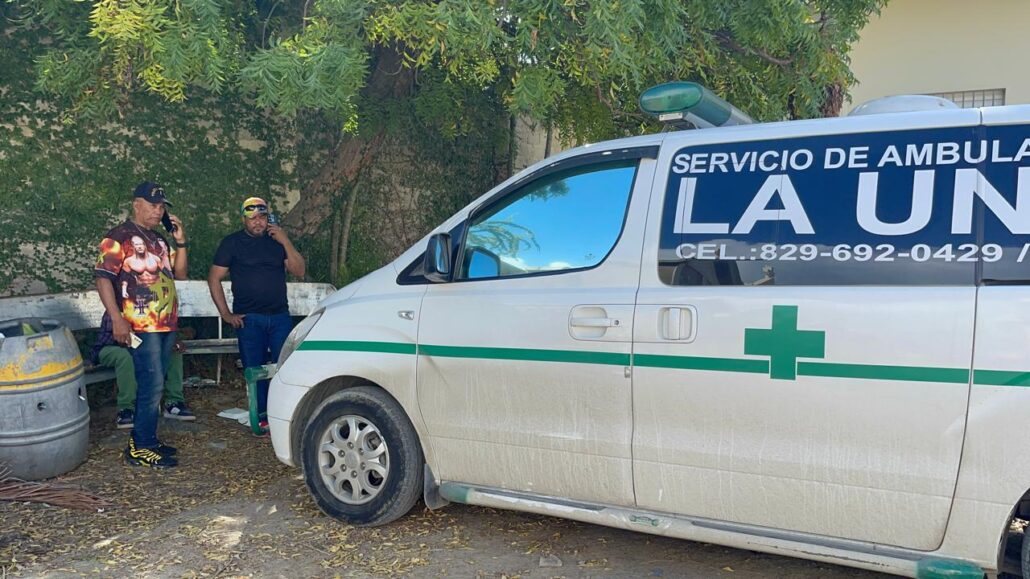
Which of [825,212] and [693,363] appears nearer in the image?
[825,212]

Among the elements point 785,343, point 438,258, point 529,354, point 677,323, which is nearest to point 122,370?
point 438,258

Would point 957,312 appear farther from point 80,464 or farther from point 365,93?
point 365,93

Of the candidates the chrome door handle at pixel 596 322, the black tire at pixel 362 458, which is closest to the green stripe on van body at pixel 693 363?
the chrome door handle at pixel 596 322

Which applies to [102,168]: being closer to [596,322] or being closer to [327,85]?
[327,85]

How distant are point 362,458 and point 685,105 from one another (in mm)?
2350

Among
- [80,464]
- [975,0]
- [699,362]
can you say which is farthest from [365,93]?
[975,0]

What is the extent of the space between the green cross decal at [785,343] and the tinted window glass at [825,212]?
0.50ft

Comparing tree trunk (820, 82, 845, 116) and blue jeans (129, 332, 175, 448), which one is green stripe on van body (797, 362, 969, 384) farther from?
tree trunk (820, 82, 845, 116)

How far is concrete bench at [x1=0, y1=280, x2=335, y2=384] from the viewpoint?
6.04 meters

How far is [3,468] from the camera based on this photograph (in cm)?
477

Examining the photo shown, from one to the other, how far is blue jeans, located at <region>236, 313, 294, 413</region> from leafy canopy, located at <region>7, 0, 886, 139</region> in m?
1.57

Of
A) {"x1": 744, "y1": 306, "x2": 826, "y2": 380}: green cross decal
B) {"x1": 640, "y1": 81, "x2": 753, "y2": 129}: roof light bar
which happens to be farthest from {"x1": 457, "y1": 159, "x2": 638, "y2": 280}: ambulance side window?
{"x1": 744, "y1": 306, "x2": 826, "y2": 380}: green cross decal

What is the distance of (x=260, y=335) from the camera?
608 cm

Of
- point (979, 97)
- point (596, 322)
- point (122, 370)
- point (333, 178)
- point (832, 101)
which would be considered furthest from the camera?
point (979, 97)
